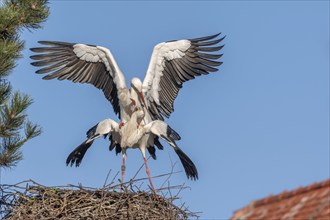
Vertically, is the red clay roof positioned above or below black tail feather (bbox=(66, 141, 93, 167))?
below

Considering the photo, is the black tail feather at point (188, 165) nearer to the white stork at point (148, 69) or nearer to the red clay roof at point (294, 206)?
the white stork at point (148, 69)

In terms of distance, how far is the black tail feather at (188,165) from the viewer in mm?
10930

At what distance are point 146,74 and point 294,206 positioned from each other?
6613 millimetres

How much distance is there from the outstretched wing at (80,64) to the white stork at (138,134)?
487 mm

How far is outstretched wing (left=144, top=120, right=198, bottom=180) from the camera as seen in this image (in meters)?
10.9

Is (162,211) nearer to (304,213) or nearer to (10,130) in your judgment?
(10,130)

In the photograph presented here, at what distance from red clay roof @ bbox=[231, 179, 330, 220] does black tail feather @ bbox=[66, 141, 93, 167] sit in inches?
252

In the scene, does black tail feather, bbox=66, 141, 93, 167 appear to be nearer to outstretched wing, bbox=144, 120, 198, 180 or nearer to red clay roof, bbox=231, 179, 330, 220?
outstretched wing, bbox=144, 120, 198, 180

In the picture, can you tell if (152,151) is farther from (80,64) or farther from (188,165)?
(80,64)

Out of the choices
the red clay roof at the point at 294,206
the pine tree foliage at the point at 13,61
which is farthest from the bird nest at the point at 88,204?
the red clay roof at the point at 294,206

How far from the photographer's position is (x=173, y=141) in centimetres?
1088

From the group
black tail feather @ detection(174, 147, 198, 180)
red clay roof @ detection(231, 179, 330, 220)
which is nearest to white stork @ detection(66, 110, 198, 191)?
black tail feather @ detection(174, 147, 198, 180)

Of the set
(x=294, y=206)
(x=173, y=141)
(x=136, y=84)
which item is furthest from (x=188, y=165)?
(x=294, y=206)

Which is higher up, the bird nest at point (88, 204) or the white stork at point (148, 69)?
the white stork at point (148, 69)
